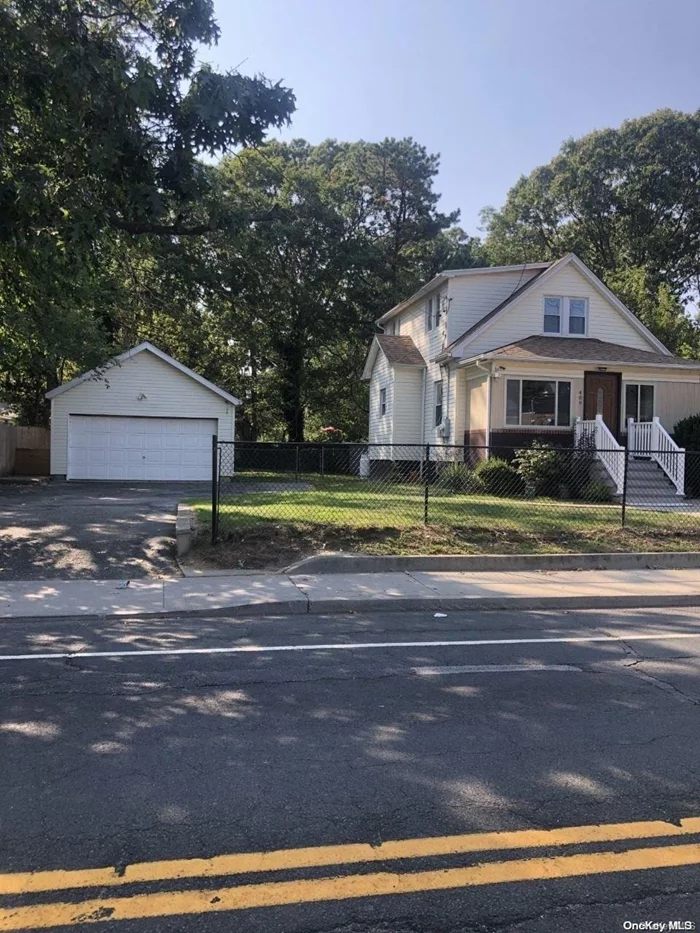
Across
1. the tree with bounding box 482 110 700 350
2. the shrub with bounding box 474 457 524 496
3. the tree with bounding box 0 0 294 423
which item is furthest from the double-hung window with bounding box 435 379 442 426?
the tree with bounding box 482 110 700 350

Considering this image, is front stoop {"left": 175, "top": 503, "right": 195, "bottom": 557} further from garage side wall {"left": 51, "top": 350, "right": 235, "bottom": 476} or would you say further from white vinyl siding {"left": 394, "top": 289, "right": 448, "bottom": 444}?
garage side wall {"left": 51, "top": 350, "right": 235, "bottom": 476}

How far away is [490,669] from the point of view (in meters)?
5.91

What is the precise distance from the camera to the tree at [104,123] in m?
8.96

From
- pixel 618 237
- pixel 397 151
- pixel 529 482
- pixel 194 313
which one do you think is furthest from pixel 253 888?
pixel 618 237

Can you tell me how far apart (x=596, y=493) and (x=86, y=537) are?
12194mm

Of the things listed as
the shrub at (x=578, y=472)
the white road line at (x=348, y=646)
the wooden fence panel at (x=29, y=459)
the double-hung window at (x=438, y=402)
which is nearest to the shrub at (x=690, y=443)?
the shrub at (x=578, y=472)

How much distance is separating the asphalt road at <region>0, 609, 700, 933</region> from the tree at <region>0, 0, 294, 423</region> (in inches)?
232

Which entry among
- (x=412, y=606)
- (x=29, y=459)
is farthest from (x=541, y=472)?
(x=29, y=459)

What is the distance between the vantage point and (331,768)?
3910 millimetres

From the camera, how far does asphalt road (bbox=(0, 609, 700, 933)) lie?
9.00 ft

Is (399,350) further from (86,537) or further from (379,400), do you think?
(86,537)

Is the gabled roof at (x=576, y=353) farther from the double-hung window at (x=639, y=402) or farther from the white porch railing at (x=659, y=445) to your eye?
the white porch railing at (x=659, y=445)


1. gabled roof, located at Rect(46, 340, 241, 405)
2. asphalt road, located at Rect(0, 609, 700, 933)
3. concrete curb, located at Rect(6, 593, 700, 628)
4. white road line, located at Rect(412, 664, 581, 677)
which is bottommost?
concrete curb, located at Rect(6, 593, 700, 628)

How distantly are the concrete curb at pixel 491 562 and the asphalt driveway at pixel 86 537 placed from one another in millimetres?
2311
